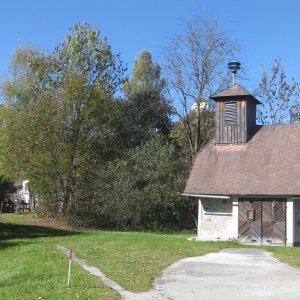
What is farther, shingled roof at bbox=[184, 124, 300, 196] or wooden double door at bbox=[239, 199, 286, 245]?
shingled roof at bbox=[184, 124, 300, 196]

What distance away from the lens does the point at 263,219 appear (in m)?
24.0

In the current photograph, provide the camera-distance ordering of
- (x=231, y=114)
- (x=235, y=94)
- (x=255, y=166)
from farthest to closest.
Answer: (x=231, y=114)
(x=235, y=94)
(x=255, y=166)

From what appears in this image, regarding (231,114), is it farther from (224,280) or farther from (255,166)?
(224,280)

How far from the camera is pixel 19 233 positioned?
83.1ft

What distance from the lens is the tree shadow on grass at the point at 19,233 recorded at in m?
21.3

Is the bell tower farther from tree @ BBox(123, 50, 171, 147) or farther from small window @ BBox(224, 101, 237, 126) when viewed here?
tree @ BBox(123, 50, 171, 147)

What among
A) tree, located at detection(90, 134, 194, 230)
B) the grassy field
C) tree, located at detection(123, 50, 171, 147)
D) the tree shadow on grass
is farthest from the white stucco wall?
tree, located at detection(123, 50, 171, 147)

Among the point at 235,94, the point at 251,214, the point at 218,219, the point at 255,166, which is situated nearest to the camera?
the point at 251,214

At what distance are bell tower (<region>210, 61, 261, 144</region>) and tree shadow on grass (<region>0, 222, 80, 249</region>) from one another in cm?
961

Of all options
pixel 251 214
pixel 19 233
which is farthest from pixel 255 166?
pixel 19 233

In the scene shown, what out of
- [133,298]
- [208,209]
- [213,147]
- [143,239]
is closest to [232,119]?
[213,147]

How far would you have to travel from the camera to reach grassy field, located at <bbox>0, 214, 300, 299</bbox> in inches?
420

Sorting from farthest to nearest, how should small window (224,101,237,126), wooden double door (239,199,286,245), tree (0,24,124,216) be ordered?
tree (0,24,124,216)
small window (224,101,237,126)
wooden double door (239,199,286,245)

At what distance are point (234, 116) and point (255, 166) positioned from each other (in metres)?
3.33
